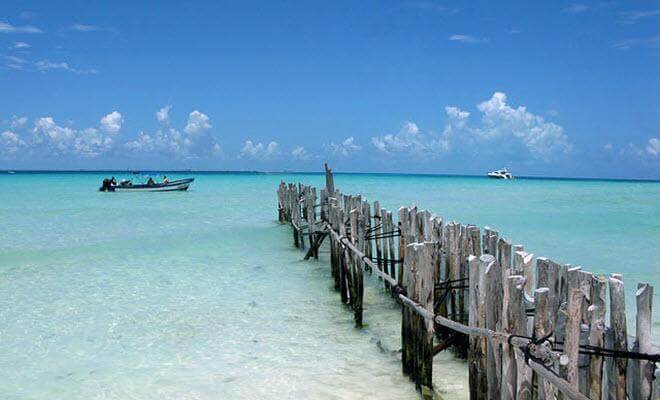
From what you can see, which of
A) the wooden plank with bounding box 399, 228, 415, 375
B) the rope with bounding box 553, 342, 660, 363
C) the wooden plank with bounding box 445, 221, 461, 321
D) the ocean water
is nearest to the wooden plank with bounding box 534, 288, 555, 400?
the rope with bounding box 553, 342, 660, 363

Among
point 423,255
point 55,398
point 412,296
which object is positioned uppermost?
point 423,255

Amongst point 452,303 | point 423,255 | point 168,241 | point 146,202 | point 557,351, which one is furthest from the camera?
point 146,202

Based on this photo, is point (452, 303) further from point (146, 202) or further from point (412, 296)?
point (146, 202)

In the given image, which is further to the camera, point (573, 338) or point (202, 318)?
point (202, 318)

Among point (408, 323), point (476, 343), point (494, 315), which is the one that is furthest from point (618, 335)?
point (408, 323)

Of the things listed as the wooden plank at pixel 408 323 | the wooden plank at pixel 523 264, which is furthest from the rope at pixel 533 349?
the wooden plank at pixel 408 323

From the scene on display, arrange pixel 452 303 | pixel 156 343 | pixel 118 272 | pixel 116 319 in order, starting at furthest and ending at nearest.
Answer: pixel 118 272
pixel 116 319
pixel 156 343
pixel 452 303

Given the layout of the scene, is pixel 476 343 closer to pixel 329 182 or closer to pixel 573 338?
pixel 573 338

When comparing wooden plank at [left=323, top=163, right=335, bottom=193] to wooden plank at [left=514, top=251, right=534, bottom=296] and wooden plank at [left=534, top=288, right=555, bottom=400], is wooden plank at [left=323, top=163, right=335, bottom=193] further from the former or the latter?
wooden plank at [left=534, top=288, right=555, bottom=400]

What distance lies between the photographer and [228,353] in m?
7.72

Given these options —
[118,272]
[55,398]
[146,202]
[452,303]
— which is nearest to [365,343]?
[452,303]

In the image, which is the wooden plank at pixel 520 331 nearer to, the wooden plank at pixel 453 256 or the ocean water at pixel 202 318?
the ocean water at pixel 202 318

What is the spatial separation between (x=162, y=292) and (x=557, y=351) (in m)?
8.97

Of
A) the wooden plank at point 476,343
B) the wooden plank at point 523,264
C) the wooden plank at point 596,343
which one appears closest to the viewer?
the wooden plank at point 596,343
